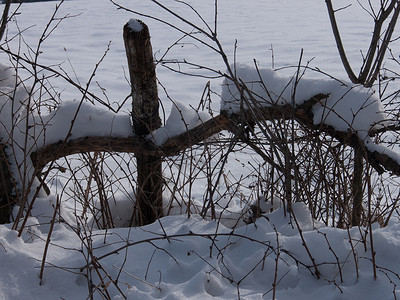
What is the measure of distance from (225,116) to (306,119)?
460 mm

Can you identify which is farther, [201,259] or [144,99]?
[144,99]

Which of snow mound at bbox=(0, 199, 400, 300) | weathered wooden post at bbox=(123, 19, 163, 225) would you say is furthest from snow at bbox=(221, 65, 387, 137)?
snow mound at bbox=(0, 199, 400, 300)

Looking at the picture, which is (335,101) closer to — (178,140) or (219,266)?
(178,140)

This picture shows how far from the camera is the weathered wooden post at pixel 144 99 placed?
2.91 metres

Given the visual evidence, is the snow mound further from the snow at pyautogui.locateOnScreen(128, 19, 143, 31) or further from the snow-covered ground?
the snow at pyautogui.locateOnScreen(128, 19, 143, 31)

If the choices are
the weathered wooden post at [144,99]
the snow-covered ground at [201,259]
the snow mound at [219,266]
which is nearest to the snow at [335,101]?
the snow-covered ground at [201,259]

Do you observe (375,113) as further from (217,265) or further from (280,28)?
(280,28)

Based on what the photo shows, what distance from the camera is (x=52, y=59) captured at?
10734mm

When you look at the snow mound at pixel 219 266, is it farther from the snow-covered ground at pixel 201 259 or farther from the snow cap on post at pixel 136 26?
the snow cap on post at pixel 136 26

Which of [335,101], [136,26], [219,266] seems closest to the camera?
[219,266]

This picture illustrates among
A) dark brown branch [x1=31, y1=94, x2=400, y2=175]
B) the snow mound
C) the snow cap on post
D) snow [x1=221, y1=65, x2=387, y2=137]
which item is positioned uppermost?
the snow cap on post

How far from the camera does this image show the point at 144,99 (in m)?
3.02

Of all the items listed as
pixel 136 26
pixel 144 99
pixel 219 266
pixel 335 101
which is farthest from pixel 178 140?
pixel 219 266

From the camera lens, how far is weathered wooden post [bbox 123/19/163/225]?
2.91 metres
